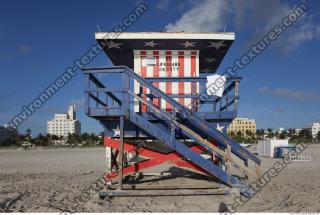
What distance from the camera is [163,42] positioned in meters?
9.14

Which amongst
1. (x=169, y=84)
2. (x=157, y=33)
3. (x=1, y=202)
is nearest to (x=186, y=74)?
(x=169, y=84)

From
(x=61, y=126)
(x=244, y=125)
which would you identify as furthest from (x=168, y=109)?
(x=61, y=126)

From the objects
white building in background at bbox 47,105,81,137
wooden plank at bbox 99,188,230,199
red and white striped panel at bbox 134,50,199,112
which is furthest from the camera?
white building in background at bbox 47,105,81,137

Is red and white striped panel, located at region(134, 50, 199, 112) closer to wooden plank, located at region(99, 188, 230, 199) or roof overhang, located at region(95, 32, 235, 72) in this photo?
roof overhang, located at region(95, 32, 235, 72)

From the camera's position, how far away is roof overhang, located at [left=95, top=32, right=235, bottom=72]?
8.87 meters

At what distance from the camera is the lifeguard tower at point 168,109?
7.45 metres

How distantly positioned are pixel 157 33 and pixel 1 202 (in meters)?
5.72

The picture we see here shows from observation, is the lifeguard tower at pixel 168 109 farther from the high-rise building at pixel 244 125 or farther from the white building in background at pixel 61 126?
the white building in background at pixel 61 126

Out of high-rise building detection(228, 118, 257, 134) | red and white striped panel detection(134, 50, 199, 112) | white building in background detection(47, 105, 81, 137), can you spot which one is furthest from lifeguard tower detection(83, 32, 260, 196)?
white building in background detection(47, 105, 81, 137)

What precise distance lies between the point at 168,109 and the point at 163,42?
6.16 ft

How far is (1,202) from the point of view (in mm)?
7523

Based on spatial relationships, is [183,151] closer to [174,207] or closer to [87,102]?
[174,207]

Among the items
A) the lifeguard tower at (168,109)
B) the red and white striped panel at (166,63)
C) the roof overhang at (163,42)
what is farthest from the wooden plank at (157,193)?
the roof overhang at (163,42)

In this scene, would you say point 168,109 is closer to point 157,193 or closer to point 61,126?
point 157,193
